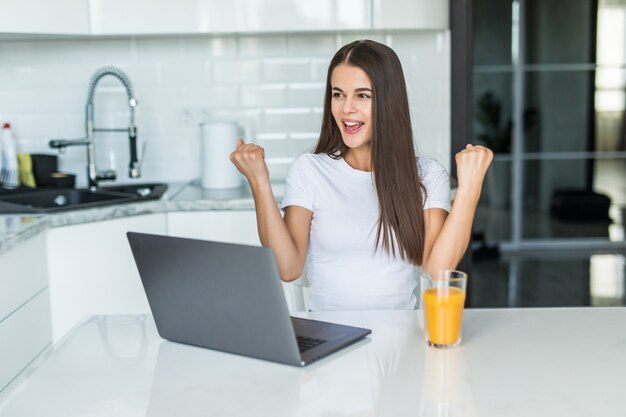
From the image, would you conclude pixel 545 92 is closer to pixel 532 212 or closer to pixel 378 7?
pixel 532 212

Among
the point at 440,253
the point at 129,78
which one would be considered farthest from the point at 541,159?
the point at 440,253

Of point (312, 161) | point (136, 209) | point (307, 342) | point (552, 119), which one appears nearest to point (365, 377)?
point (307, 342)

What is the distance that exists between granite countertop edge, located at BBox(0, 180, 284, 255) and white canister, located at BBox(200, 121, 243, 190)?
2.2 inches

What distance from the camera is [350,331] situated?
56.3 inches

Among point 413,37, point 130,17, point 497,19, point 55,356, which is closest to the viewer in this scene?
point 55,356

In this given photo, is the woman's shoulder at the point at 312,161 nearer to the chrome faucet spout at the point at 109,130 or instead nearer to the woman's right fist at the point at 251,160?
the woman's right fist at the point at 251,160

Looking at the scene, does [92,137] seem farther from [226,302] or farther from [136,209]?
[226,302]

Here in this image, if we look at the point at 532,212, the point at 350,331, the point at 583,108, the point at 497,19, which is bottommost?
the point at 532,212

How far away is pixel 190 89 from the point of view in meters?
3.39

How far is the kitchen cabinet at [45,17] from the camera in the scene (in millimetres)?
2885

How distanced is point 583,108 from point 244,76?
14.3ft

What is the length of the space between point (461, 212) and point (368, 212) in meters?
0.31

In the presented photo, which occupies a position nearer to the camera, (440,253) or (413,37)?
(440,253)

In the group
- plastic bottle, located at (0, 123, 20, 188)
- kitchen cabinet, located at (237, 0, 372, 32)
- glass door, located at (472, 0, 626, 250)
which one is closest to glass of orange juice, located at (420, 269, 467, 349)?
kitchen cabinet, located at (237, 0, 372, 32)
